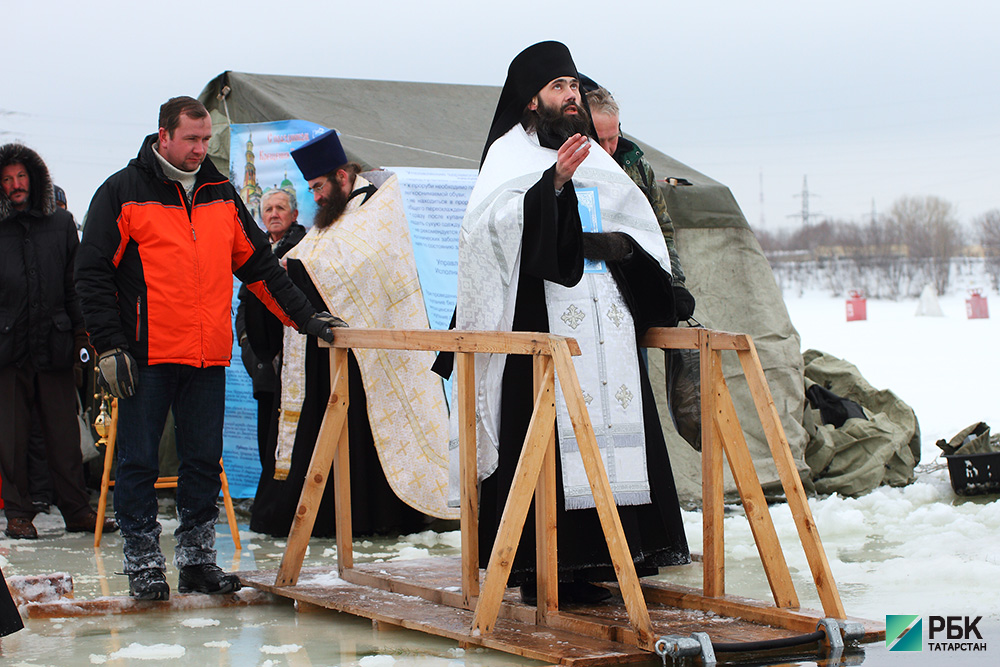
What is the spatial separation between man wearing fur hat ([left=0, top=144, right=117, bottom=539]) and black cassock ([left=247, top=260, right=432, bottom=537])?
897mm

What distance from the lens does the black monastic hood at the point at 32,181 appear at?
6.14m

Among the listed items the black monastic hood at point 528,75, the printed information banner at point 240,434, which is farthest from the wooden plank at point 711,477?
the printed information banner at point 240,434

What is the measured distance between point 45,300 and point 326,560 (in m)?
2.10

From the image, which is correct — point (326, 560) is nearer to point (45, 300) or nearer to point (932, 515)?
point (45, 300)

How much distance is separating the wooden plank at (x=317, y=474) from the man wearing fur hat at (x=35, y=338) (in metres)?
2.14

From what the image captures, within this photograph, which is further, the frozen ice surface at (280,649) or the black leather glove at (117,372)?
the black leather glove at (117,372)

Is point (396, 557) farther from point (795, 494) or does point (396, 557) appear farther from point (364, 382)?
point (795, 494)

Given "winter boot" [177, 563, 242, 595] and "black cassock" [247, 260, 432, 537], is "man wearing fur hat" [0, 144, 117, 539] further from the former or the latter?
"winter boot" [177, 563, 242, 595]

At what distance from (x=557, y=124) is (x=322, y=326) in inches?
48.8

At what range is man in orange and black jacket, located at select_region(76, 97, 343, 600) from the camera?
427 cm

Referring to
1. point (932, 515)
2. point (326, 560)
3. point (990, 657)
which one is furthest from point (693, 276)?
point (990, 657)

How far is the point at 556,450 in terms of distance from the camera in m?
3.91

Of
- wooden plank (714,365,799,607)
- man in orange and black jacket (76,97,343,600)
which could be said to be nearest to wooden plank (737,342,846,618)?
wooden plank (714,365,799,607)

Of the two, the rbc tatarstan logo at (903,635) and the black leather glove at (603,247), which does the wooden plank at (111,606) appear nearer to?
the black leather glove at (603,247)
